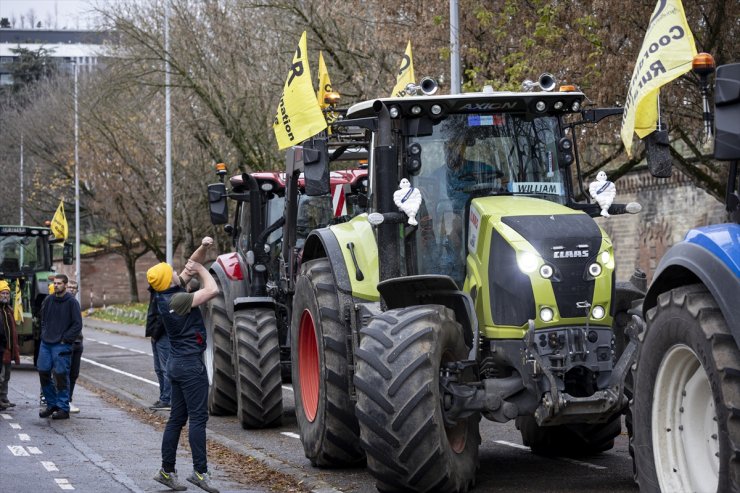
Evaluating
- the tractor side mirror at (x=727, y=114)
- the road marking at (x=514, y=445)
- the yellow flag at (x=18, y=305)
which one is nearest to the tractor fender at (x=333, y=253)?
the road marking at (x=514, y=445)

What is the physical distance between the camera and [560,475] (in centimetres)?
1016

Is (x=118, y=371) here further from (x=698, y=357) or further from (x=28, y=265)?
(x=698, y=357)

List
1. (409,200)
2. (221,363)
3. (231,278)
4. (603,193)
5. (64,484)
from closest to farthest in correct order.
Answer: (409,200)
(603,193)
(64,484)
(221,363)
(231,278)

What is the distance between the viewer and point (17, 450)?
13.1 metres

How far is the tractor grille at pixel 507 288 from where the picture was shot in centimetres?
902

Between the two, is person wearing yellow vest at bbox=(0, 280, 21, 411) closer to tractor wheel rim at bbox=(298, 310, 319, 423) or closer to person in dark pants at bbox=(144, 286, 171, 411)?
person in dark pants at bbox=(144, 286, 171, 411)

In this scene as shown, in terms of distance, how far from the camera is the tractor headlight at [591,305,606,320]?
29.8ft

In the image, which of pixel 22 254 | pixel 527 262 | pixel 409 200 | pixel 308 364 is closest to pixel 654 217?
pixel 22 254

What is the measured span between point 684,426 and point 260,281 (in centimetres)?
981

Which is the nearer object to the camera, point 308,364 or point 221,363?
point 308,364

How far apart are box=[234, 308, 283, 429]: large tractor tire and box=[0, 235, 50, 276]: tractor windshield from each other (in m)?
14.6

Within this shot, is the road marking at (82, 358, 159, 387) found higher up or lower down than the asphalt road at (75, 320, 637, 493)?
lower down

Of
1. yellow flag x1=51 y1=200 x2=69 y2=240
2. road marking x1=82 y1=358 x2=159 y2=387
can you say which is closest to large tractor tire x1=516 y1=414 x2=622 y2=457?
road marking x1=82 y1=358 x2=159 y2=387

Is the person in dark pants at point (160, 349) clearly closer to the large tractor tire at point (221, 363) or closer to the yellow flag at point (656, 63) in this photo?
the large tractor tire at point (221, 363)
